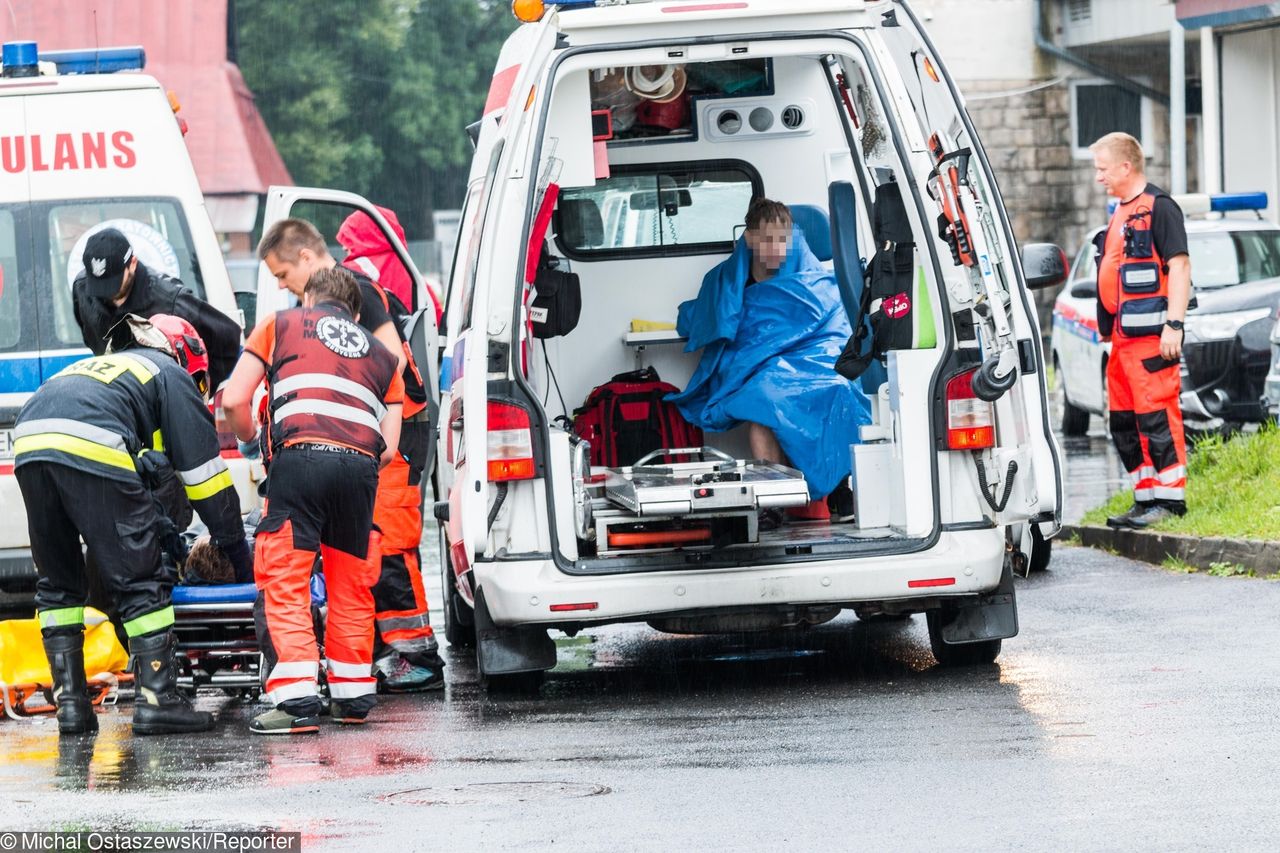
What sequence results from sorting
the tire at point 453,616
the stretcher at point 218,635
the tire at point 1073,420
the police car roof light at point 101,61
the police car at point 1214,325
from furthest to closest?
1. the tire at point 1073,420
2. the police car at point 1214,325
3. the police car roof light at point 101,61
4. the tire at point 453,616
5. the stretcher at point 218,635

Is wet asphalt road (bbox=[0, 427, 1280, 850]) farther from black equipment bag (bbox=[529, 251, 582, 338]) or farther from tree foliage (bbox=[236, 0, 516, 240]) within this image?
tree foliage (bbox=[236, 0, 516, 240])

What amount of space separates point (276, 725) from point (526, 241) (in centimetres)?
181

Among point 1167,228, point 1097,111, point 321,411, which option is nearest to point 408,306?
point 321,411

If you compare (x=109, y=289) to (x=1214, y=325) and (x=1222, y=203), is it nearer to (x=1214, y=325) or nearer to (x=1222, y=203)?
(x=1214, y=325)

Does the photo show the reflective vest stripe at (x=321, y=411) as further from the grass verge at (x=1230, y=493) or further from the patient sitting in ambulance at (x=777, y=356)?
the grass verge at (x=1230, y=493)

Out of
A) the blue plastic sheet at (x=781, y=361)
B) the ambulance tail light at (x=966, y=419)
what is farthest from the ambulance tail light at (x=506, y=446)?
the blue plastic sheet at (x=781, y=361)

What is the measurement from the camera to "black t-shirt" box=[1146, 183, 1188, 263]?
10.3 m

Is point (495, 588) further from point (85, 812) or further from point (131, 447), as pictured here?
point (85, 812)

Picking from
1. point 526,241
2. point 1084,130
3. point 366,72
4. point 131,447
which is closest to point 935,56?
point 526,241

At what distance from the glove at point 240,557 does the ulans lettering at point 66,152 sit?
104 inches

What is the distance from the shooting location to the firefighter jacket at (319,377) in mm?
7160

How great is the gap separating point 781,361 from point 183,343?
2447mm

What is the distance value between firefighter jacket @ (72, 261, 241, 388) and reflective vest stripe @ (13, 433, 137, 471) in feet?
1.80

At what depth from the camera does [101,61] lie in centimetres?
1033
